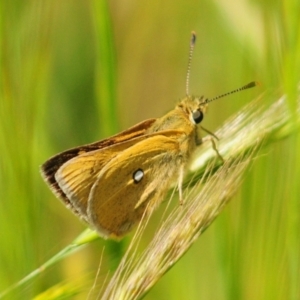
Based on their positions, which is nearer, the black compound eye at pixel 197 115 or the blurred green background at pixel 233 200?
the blurred green background at pixel 233 200

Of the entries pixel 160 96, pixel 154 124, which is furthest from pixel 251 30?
pixel 160 96

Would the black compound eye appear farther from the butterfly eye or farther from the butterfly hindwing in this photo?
the butterfly eye

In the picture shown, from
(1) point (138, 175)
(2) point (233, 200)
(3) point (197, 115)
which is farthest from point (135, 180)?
(2) point (233, 200)

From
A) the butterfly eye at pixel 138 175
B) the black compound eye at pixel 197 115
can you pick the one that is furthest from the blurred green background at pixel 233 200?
the butterfly eye at pixel 138 175

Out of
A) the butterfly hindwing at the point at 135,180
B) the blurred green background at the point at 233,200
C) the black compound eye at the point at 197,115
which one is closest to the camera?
the blurred green background at the point at 233,200

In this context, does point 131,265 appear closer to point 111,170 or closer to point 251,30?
point 111,170

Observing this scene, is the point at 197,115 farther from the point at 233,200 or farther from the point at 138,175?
the point at 233,200

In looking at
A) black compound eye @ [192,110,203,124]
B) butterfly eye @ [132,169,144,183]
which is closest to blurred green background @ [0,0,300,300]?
black compound eye @ [192,110,203,124]

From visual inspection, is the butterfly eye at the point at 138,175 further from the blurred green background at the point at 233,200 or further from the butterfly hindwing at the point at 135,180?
the blurred green background at the point at 233,200
